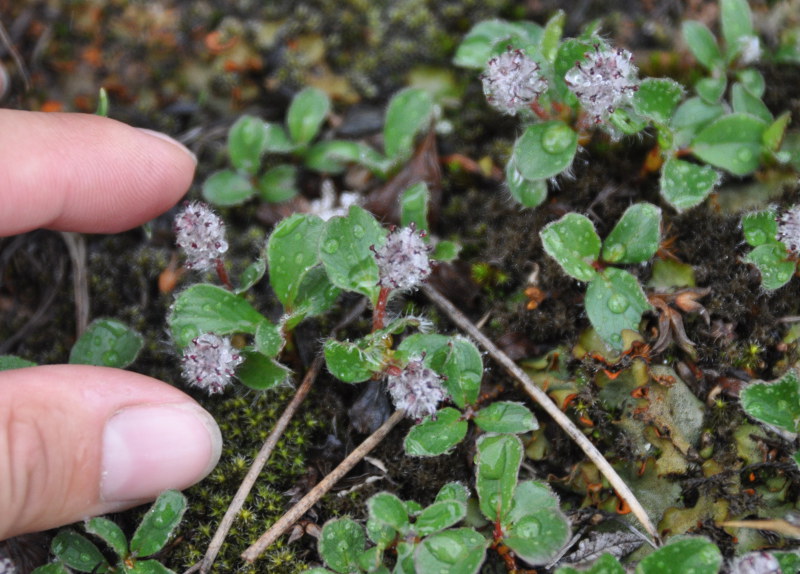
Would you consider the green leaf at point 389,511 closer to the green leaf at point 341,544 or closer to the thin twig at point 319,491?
the green leaf at point 341,544

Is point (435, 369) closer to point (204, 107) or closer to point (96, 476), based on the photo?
point (96, 476)

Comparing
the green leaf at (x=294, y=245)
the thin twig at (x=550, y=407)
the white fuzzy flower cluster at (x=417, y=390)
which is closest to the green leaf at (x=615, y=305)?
the thin twig at (x=550, y=407)

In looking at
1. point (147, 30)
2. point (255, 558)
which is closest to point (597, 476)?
point (255, 558)

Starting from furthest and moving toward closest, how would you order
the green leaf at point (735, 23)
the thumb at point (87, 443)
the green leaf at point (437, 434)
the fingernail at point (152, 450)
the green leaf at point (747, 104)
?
the green leaf at point (735, 23) < the green leaf at point (747, 104) < the green leaf at point (437, 434) < the fingernail at point (152, 450) < the thumb at point (87, 443)

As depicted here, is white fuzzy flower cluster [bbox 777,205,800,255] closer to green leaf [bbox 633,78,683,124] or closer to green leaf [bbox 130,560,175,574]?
green leaf [bbox 633,78,683,124]

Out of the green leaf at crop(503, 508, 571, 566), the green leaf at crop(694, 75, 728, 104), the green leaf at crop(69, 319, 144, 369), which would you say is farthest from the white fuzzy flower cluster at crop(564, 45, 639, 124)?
the green leaf at crop(69, 319, 144, 369)

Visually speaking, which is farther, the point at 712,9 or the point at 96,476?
the point at 712,9
